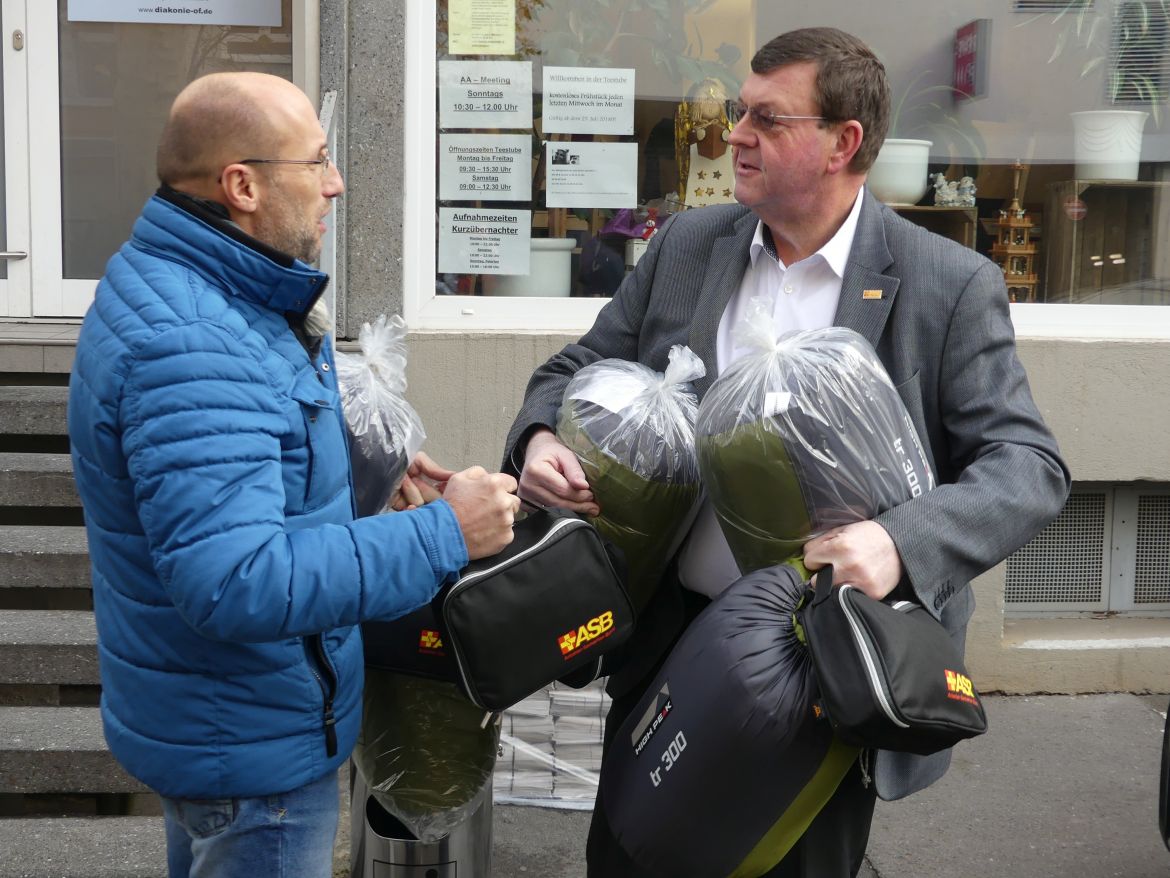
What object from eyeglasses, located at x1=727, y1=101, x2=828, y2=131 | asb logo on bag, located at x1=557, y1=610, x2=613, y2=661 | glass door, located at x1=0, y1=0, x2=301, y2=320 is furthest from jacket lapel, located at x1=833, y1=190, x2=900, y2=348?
glass door, located at x1=0, y1=0, x2=301, y2=320

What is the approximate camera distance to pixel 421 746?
2.53 metres

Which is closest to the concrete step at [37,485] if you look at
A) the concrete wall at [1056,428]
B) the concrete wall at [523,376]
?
the concrete wall at [523,376]

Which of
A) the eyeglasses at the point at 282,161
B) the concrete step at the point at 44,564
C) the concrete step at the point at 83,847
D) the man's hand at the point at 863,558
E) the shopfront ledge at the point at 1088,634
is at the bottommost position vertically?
the concrete step at the point at 83,847

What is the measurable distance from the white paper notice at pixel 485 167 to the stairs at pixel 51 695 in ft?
5.81

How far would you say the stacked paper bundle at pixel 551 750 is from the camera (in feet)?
13.8

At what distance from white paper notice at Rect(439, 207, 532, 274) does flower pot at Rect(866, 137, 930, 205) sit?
4.95 ft

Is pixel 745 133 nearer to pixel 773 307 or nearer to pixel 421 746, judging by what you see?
pixel 773 307

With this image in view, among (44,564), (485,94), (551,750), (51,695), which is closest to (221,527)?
(551,750)

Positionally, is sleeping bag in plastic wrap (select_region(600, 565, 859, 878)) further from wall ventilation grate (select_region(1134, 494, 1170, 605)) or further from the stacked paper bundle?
wall ventilation grate (select_region(1134, 494, 1170, 605))

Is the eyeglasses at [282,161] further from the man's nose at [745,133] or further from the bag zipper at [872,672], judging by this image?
the bag zipper at [872,672]

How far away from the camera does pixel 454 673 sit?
2264mm

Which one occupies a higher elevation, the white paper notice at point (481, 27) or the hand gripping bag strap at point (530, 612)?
the white paper notice at point (481, 27)

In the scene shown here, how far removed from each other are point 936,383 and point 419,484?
3.63 ft

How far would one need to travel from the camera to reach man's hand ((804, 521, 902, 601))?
78.5 inches
